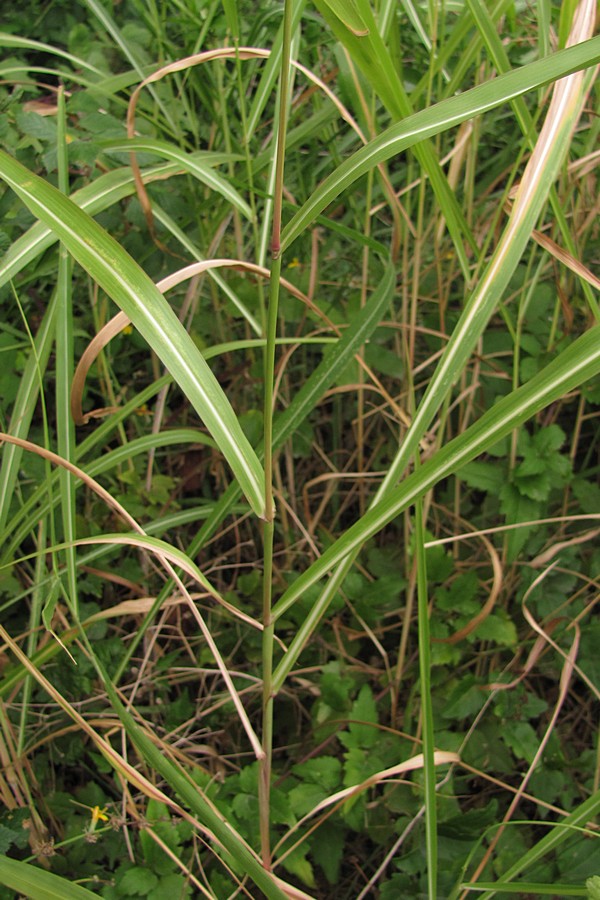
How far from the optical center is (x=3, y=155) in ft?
2.02

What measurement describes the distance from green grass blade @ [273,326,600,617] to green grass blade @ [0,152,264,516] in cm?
8

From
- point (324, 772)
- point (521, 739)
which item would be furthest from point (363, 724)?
point (521, 739)

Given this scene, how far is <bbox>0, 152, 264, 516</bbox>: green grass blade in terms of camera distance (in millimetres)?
582

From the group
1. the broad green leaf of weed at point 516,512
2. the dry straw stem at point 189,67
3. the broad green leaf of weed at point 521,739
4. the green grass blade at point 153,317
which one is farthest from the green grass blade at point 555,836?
the dry straw stem at point 189,67

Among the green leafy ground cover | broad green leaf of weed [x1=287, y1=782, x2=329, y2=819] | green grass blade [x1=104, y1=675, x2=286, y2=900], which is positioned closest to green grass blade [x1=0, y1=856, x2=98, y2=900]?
the green leafy ground cover

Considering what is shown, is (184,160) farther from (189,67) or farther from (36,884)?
(36,884)

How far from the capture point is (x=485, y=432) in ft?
1.94

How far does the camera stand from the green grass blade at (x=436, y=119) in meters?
0.54

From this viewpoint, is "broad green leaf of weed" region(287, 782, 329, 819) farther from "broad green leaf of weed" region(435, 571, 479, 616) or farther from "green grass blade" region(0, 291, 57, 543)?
A: "green grass blade" region(0, 291, 57, 543)

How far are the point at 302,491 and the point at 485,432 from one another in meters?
0.67

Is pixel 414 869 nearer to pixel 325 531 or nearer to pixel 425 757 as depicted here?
pixel 425 757

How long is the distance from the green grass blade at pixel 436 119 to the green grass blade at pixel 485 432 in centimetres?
18

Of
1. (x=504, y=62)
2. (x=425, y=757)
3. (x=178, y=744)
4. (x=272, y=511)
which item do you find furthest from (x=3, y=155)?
(x=178, y=744)

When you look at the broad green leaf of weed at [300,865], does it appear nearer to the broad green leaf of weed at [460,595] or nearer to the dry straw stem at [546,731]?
the dry straw stem at [546,731]
